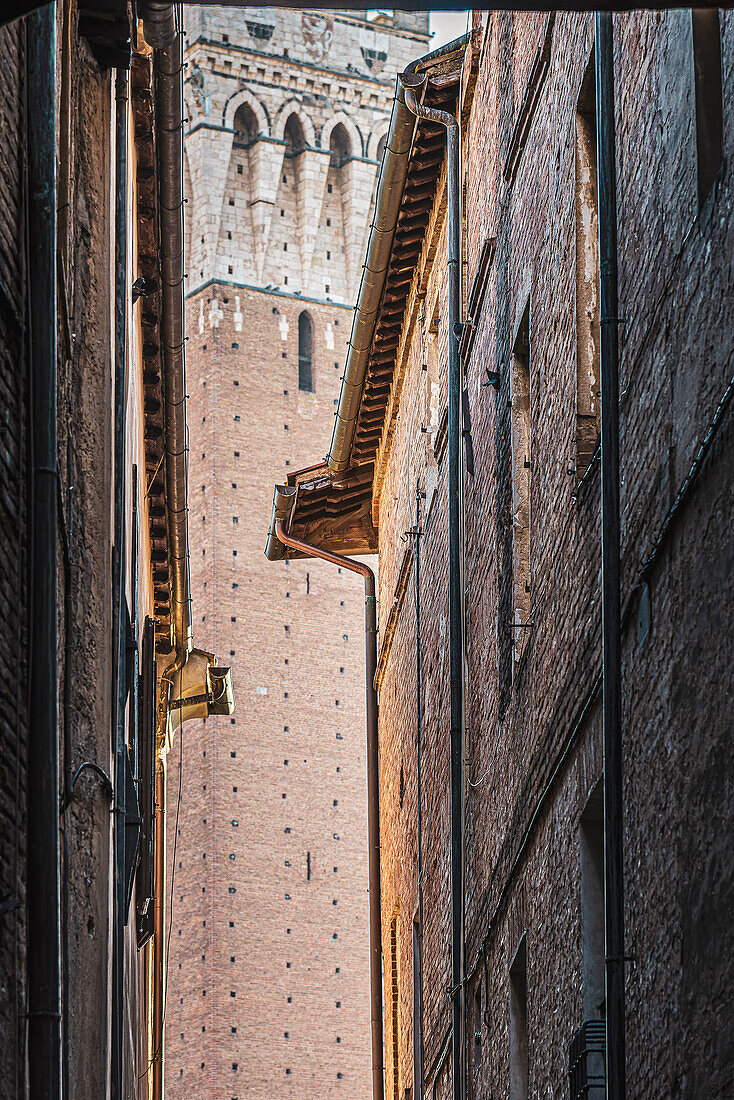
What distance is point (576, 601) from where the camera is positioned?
7.98m

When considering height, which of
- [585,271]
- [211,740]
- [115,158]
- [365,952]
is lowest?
[365,952]

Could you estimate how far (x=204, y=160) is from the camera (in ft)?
138

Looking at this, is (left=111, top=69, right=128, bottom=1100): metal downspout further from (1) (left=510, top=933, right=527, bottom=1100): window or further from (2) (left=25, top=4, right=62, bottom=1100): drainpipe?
(2) (left=25, top=4, right=62, bottom=1100): drainpipe

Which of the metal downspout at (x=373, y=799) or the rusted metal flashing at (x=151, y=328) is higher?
the rusted metal flashing at (x=151, y=328)

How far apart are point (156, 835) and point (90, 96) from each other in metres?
11.6

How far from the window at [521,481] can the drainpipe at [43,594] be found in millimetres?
4348

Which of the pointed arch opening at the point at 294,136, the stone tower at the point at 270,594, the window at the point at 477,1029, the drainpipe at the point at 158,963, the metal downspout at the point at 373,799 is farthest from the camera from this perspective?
the pointed arch opening at the point at 294,136

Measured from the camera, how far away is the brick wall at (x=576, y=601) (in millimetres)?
5605

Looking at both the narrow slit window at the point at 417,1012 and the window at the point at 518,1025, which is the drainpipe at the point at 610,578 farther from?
the narrow slit window at the point at 417,1012

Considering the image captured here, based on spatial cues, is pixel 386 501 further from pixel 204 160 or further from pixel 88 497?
pixel 204 160

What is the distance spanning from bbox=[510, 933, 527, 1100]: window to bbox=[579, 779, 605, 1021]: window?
6.27 feet

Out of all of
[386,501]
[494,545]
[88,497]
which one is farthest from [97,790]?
[386,501]

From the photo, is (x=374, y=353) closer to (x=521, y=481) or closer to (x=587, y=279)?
(x=521, y=481)

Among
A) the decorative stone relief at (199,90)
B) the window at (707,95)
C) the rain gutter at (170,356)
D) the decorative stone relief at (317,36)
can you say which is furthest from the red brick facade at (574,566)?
the decorative stone relief at (317,36)
